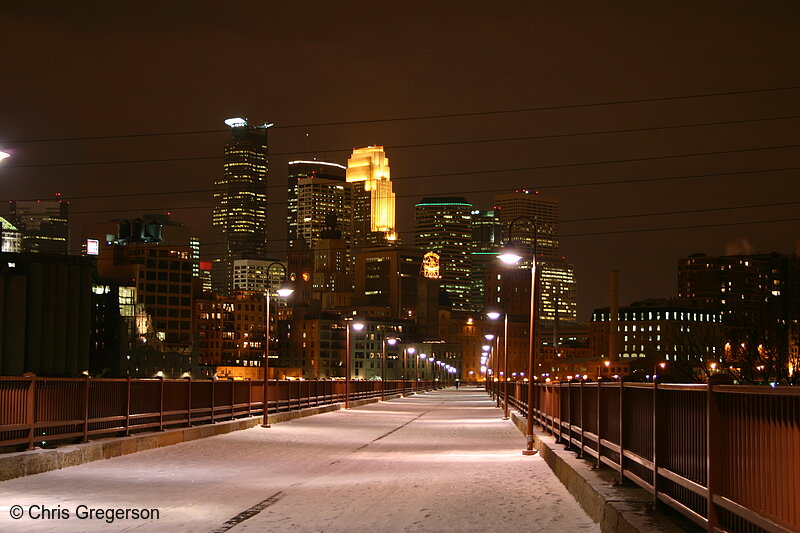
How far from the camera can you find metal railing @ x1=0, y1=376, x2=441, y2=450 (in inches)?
789

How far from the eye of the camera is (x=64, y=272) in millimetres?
188625

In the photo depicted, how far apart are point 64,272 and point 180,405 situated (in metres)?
165

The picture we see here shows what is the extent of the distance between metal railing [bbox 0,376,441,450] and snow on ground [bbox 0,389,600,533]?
1.04 metres

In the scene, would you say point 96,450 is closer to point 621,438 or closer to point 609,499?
point 621,438

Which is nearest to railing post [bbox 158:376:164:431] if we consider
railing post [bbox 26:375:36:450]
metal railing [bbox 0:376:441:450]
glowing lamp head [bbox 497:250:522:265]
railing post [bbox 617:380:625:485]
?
metal railing [bbox 0:376:441:450]

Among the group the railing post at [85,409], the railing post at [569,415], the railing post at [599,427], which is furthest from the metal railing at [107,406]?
the railing post at [569,415]

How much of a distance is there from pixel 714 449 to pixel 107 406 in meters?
18.8

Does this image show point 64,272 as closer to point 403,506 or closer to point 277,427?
point 277,427

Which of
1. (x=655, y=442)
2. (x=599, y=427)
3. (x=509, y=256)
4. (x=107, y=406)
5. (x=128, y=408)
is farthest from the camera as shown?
(x=509, y=256)

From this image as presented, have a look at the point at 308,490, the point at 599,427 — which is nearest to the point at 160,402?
the point at 308,490

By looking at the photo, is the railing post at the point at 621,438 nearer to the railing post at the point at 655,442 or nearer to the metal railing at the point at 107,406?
the railing post at the point at 655,442

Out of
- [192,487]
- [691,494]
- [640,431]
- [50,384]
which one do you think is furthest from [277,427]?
[691,494]

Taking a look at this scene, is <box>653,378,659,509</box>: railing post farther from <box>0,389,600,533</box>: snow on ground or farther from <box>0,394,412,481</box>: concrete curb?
<box>0,394,412,481</box>: concrete curb

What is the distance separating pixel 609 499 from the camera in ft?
42.3
